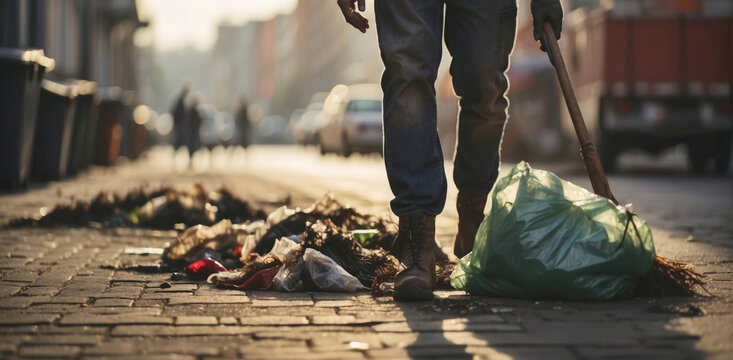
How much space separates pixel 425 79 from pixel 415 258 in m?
0.72

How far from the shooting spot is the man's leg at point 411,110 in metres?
4.20

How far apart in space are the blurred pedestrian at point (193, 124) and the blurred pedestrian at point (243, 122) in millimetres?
4902

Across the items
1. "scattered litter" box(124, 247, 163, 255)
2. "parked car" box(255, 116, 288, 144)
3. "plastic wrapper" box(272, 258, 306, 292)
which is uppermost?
"plastic wrapper" box(272, 258, 306, 292)

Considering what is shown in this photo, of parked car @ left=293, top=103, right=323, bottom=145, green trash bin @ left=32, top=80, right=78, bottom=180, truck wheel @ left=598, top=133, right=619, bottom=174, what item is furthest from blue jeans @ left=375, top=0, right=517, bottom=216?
parked car @ left=293, top=103, right=323, bottom=145

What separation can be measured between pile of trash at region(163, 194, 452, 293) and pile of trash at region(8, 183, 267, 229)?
70.1 inches

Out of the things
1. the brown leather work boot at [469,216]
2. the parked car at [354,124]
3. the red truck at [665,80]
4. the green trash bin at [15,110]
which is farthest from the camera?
the parked car at [354,124]

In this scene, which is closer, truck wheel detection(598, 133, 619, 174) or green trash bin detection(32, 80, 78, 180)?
green trash bin detection(32, 80, 78, 180)

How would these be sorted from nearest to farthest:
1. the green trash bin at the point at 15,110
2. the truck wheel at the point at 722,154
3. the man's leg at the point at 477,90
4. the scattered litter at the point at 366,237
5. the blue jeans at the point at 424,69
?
the blue jeans at the point at 424,69 → the man's leg at the point at 477,90 → the scattered litter at the point at 366,237 → the green trash bin at the point at 15,110 → the truck wheel at the point at 722,154

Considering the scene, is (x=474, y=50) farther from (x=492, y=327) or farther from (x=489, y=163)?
(x=492, y=327)

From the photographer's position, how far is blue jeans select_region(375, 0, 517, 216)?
4242 mm

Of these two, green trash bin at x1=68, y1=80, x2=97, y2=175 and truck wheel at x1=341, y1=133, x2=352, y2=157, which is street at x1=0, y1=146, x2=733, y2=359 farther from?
truck wheel at x1=341, y1=133, x2=352, y2=157

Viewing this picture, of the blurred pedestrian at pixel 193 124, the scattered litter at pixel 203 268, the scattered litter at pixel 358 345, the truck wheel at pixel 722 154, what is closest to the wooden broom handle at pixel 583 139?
the scattered litter at pixel 358 345

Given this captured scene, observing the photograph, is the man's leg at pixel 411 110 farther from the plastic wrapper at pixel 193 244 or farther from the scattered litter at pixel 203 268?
the plastic wrapper at pixel 193 244

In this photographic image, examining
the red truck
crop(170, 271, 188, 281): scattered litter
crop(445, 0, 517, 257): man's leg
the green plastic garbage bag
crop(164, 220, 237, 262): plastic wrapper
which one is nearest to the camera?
the green plastic garbage bag
